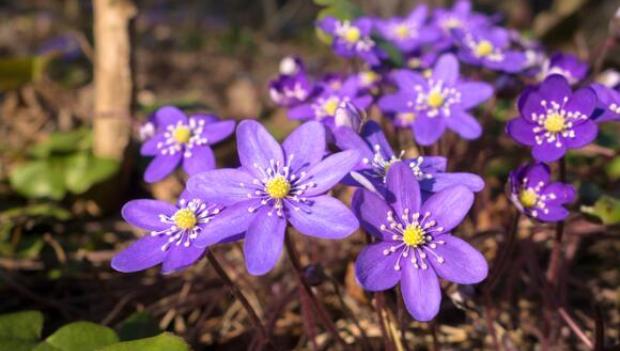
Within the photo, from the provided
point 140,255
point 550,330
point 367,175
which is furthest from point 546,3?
point 140,255

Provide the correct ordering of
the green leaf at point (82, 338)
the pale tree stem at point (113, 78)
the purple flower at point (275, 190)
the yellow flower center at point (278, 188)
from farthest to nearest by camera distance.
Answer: the pale tree stem at point (113, 78), the green leaf at point (82, 338), the yellow flower center at point (278, 188), the purple flower at point (275, 190)

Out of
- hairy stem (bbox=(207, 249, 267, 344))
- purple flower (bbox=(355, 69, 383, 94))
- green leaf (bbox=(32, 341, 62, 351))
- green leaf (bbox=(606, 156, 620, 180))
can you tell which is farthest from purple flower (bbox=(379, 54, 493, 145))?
green leaf (bbox=(32, 341, 62, 351))

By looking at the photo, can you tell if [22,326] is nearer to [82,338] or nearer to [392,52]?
[82,338]

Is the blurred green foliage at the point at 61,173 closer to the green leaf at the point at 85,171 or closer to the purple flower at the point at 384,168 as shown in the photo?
the green leaf at the point at 85,171

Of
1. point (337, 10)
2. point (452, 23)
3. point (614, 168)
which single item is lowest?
point (614, 168)

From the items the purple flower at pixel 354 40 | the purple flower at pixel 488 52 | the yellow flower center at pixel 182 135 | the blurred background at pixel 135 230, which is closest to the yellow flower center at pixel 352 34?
the purple flower at pixel 354 40

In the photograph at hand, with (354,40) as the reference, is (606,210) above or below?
below

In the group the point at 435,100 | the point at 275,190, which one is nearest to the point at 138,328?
the point at 275,190
